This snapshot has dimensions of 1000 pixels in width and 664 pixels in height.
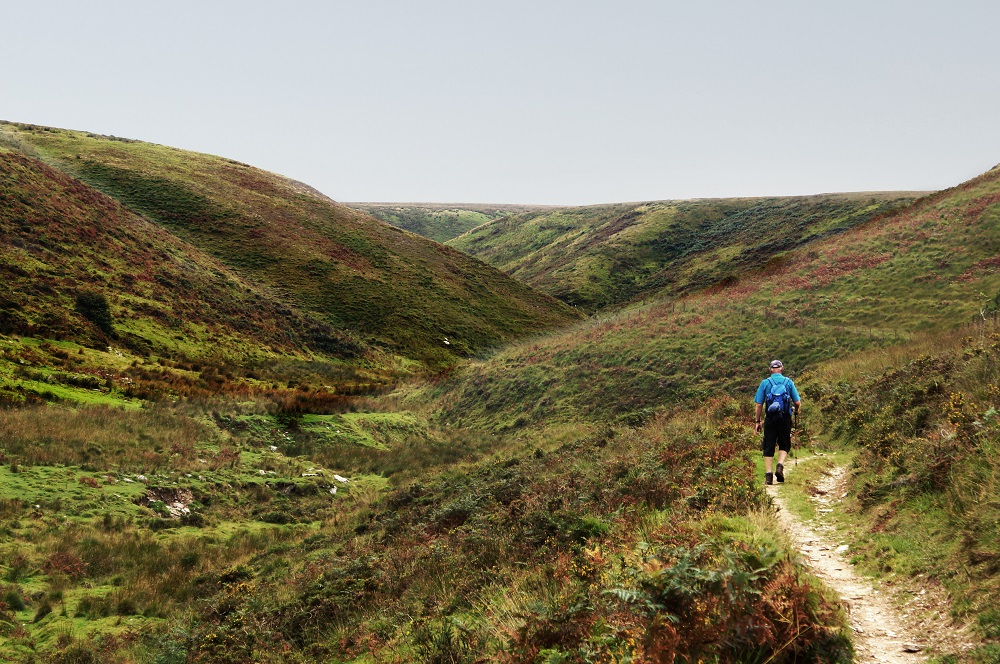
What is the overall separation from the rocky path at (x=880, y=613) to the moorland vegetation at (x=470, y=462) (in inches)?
11.7

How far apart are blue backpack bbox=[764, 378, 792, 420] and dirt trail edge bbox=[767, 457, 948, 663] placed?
168 centimetres

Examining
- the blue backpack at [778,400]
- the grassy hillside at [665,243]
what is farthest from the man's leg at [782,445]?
the grassy hillside at [665,243]

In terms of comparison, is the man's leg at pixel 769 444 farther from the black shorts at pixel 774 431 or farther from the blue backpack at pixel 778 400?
the blue backpack at pixel 778 400

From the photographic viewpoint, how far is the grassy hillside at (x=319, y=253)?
6406 centimetres

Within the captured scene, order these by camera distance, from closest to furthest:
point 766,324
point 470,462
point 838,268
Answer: point 470,462
point 766,324
point 838,268

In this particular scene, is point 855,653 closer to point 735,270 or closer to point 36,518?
point 36,518

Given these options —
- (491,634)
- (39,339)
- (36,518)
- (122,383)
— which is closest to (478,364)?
(122,383)

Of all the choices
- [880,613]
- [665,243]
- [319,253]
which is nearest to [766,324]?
[880,613]

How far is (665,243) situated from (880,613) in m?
117

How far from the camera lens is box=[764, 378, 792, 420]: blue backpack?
1069cm

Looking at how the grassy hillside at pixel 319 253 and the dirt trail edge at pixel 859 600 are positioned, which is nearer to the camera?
the dirt trail edge at pixel 859 600

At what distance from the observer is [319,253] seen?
240 feet

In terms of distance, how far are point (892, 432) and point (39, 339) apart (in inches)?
1439

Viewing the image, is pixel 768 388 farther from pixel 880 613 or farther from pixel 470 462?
pixel 470 462
